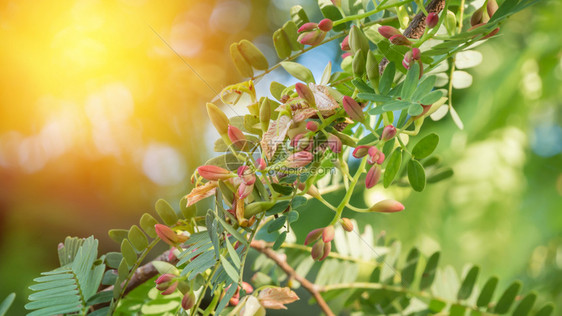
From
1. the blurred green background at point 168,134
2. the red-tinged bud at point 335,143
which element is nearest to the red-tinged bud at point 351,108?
the red-tinged bud at point 335,143

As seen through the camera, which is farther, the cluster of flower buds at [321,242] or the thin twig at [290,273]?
the thin twig at [290,273]

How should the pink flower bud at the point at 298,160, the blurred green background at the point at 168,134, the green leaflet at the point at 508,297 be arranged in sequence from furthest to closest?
the blurred green background at the point at 168,134, the green leaflet at the point at 508,297, the pink flower bud at the point at 298,160

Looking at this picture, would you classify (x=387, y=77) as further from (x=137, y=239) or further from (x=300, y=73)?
(x=137, y=239)

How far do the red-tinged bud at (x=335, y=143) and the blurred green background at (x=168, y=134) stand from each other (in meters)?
0.27

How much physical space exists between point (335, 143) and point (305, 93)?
0.07 ft

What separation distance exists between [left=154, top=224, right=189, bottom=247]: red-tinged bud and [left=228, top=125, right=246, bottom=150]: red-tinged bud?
0.05 meters

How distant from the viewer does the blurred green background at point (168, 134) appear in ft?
1.65

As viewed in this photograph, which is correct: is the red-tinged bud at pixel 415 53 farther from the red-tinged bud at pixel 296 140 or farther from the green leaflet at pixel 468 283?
the green leaflet at pixel 468 283

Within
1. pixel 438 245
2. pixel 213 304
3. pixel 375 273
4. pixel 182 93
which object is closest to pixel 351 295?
pixel 375 273

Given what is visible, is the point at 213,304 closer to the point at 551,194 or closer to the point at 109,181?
the point at 109,181

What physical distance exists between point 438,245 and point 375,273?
1.37 feet

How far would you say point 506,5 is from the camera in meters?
0.15

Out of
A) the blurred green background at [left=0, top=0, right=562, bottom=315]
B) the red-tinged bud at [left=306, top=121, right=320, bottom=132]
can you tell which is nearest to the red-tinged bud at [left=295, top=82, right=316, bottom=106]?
the red-tinged bud at [left=306, top=121, right=320, bottom=132]

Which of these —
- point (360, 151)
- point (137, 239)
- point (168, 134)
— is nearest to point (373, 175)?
point (360, 151)
